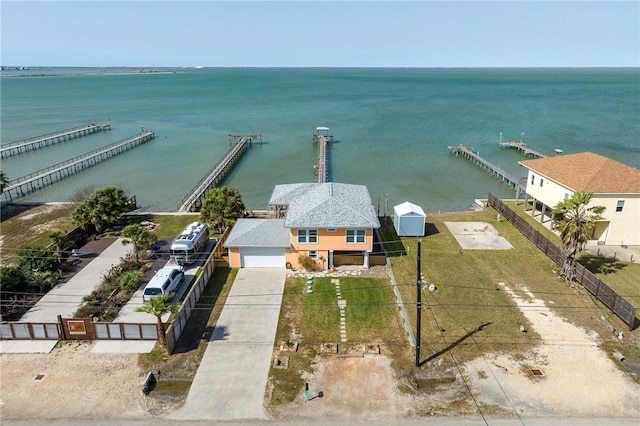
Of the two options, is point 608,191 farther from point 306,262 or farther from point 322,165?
point 322,165

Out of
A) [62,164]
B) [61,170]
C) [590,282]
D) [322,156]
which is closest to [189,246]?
[590,282]

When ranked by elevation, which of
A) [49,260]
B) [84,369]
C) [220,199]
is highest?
[220,199]

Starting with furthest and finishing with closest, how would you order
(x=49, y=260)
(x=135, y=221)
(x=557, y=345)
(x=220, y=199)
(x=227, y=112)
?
(x=227, y=112), (x=135, y=221), (x=220, y=199), (x=49, y=260), (x=557, y=345)

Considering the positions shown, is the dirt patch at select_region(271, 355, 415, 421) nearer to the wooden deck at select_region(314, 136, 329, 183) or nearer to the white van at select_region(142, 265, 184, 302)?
the white van at select_region(142, 265, 184, 302)

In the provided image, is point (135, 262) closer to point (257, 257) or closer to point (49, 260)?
point (49, 260)

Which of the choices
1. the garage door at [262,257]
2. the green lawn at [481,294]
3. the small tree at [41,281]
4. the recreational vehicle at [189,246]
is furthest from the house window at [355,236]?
the small tree at [41,281]

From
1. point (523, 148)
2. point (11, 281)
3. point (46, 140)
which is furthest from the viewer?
point (46, 140)

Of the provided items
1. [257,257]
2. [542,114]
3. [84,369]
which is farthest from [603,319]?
[542,114]
